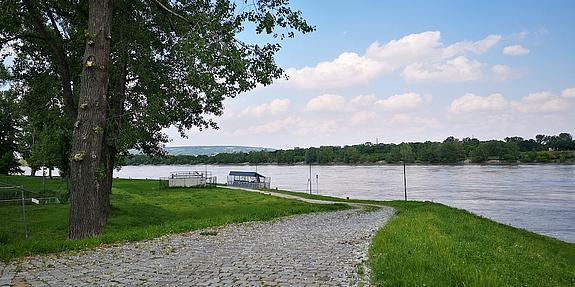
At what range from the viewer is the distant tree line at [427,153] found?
Answer: 11744cm

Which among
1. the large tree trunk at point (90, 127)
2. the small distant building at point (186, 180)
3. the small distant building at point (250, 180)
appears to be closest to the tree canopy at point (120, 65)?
the large tree trunk at point (90, 127)

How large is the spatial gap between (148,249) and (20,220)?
1226 centimetres

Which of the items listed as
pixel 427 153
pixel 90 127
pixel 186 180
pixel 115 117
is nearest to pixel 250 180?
pixel 186 180

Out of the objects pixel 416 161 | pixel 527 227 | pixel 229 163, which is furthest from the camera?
pixel 229 163

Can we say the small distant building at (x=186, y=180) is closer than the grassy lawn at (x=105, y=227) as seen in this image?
No

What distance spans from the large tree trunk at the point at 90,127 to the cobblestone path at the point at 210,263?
1363mm

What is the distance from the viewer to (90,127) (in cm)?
940

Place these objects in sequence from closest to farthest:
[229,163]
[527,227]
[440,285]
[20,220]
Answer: [440,285]
[20,220]
[527,227]
[229,163]

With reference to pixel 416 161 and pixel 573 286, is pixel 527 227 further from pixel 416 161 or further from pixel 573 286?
pixel 416 161

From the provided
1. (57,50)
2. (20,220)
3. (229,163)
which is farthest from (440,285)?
(229,163)

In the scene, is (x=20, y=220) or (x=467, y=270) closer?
(x=467, y=270)

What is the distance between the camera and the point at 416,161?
132000 mm

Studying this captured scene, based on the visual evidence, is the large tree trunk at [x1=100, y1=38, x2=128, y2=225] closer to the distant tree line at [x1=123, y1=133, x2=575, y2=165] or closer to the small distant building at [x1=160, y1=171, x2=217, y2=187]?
the small distant building at [x1=160, y1=171, x2=217, y2=187]

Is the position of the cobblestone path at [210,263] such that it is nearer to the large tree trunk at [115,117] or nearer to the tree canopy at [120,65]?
the tree canopy at [120,65]
